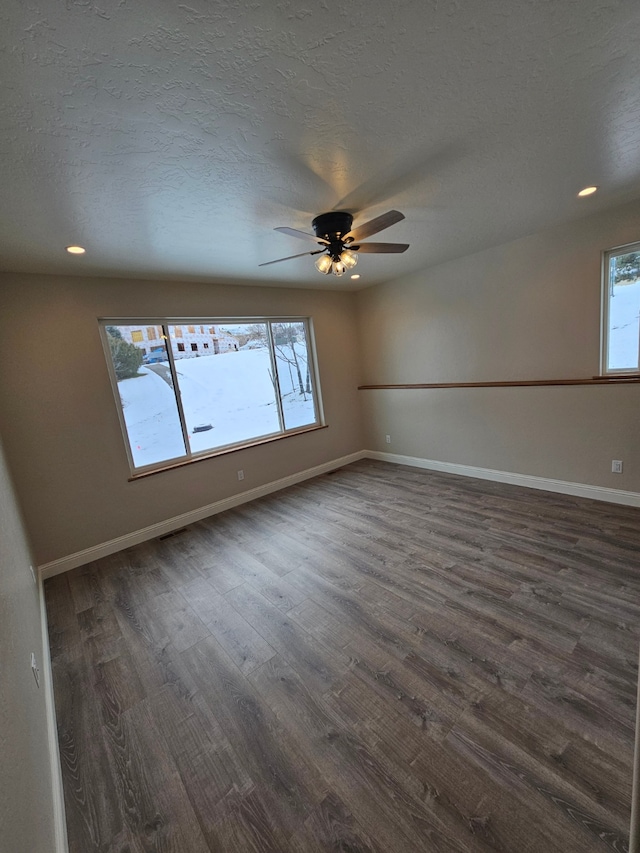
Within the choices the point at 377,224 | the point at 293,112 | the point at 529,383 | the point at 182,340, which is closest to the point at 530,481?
the point at 529,383

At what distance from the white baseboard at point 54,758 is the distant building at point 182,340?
2.42 metres

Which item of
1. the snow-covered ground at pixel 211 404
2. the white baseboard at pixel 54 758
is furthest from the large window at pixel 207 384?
the white baseboard at pixel 54 758

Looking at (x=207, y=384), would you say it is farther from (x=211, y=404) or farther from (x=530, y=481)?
(x=530, y=481)

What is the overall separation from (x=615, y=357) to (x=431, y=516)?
213cm

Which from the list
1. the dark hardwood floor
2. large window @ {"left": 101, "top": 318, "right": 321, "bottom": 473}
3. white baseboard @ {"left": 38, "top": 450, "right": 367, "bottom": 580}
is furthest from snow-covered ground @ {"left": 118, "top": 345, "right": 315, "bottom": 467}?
the dark hardwood floor

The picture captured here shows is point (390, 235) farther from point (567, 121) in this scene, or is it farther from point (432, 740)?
point (432, 740)

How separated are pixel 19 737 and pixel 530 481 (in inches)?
159

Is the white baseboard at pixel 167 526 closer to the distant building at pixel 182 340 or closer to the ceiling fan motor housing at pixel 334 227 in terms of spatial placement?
the distant building at pixel 182 340

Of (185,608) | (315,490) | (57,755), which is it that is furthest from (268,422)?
(57,755)

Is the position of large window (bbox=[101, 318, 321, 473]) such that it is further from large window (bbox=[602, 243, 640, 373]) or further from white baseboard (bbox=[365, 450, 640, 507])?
large window (bbox=[602, 243, 640, 373])

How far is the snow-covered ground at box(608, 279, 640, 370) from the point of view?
281cm

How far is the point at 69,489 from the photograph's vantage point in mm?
2926

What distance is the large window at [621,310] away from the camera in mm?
2795

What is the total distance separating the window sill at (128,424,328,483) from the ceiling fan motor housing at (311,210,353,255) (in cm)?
246
